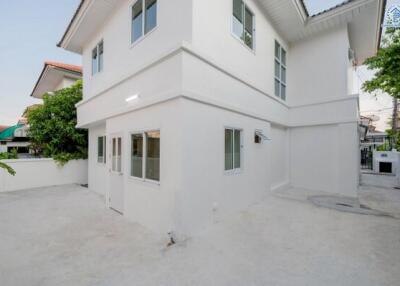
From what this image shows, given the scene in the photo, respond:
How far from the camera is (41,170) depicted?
9.45m

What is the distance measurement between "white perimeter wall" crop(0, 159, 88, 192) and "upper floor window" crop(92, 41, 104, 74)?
5305 mm

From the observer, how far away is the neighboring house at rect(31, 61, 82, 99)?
11450 millimetres

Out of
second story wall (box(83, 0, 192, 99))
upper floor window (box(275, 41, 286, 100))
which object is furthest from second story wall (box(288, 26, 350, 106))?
second story wall (box(83, 0, 192, 99))

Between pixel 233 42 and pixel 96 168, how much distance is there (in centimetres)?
745

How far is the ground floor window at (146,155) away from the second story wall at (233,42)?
2289 millimetres

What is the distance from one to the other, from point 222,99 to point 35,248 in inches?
196

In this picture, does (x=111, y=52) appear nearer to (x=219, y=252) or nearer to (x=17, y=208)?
(x=17, y=208)

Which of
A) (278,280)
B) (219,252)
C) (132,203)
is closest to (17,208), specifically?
(132,203)

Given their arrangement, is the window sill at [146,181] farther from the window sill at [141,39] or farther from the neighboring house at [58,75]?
the neighboring house at [58,75]

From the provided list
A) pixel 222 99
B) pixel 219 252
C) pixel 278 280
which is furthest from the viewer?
pixel 222 99

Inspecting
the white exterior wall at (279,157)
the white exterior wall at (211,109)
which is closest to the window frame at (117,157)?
the white exterior wall at (211,109)

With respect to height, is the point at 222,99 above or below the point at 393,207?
above

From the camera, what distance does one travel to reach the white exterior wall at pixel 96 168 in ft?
26.4

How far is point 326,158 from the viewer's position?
8023 millimetres
